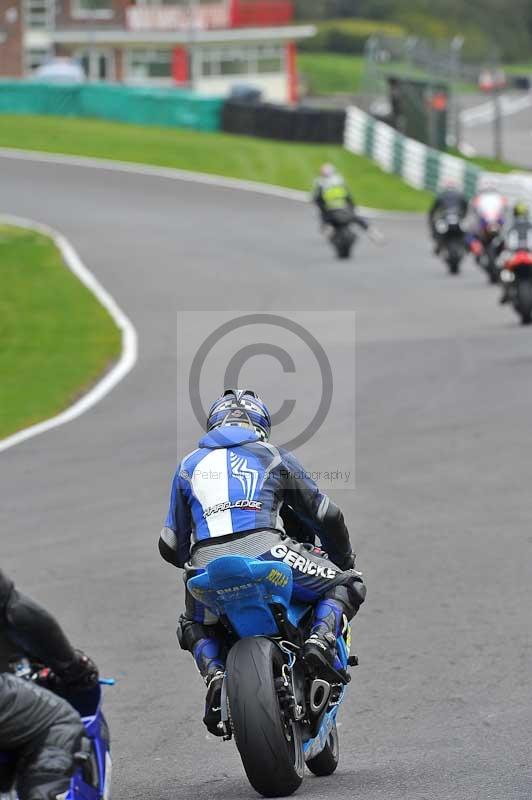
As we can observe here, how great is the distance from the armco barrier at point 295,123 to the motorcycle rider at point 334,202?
1503 centimetres

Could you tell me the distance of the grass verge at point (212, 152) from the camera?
38.5 m

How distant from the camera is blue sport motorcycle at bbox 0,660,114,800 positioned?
5.00 metres

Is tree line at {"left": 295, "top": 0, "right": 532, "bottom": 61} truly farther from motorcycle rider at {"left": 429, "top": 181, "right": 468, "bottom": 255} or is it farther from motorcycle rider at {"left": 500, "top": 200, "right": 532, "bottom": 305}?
motorcycle rider at {"left": 500, "top": 200, "right": 532, "bottom": 305}

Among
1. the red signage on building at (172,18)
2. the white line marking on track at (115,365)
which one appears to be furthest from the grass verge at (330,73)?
the white line marking on track at (115,365)

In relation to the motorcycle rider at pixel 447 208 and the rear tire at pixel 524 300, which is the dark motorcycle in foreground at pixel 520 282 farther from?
the motorcycle rider at pixel 447 208

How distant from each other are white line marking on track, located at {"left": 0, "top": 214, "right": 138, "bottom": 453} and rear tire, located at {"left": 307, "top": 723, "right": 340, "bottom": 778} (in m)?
8.96

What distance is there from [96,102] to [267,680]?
45.2 meters

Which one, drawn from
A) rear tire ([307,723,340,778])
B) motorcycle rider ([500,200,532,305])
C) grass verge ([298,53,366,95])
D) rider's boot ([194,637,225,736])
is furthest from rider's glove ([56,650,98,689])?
grass verge ([298,53,366,95])

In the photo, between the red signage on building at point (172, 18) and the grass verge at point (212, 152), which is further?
the red signage on building at point (172, 18)

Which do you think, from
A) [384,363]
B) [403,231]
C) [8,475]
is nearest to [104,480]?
[8,475]

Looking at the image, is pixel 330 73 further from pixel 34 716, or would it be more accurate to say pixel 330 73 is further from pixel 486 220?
pixel 34 716

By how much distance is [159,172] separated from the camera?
40.2m

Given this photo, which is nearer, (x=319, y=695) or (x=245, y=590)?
(x=245, y=590)

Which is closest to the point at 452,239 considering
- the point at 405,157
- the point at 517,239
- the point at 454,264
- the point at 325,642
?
the point at 454,264
